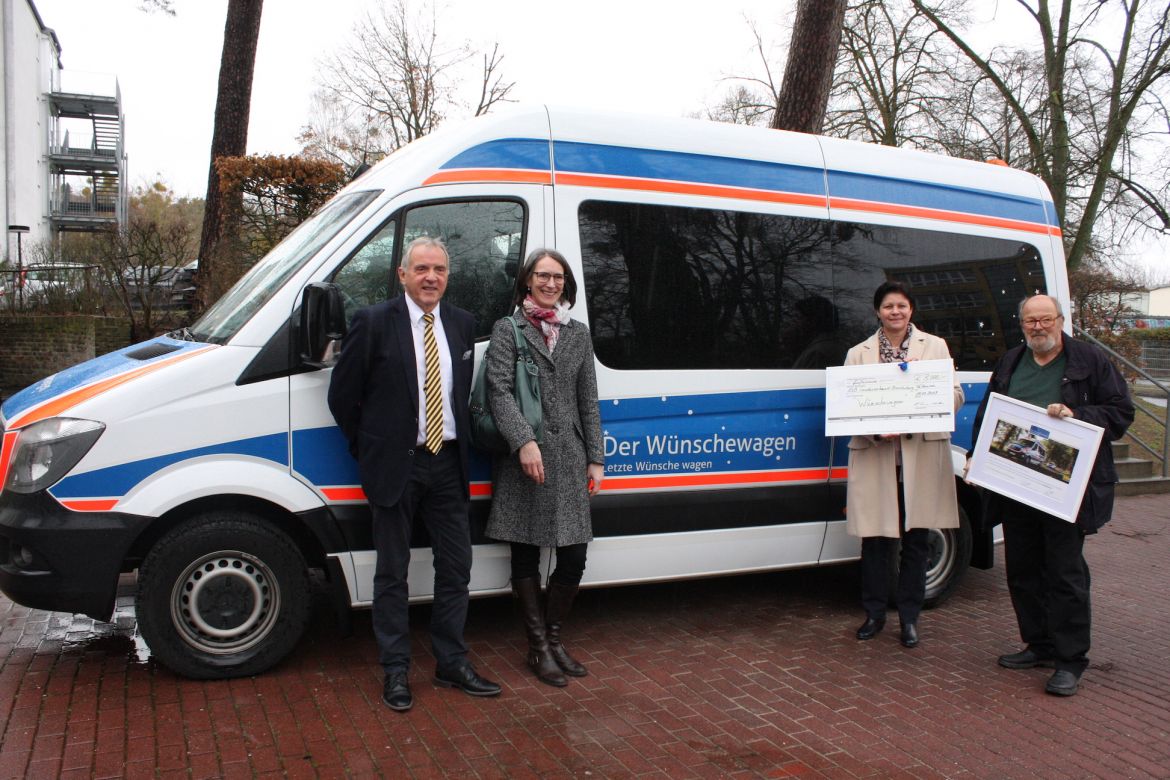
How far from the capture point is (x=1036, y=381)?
4723mm

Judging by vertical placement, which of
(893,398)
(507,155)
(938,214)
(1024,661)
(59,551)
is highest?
(507,155)

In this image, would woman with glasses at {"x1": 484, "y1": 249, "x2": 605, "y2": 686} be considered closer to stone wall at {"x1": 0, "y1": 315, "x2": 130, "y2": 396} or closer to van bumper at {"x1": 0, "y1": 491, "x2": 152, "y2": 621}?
van bumper at {"x1": 0, "y1": 491, "x2": 152, "y2": 621}

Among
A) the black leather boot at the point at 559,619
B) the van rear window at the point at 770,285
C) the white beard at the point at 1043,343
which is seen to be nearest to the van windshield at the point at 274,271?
the van rear window at the point at 770,285

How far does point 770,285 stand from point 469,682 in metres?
2.61

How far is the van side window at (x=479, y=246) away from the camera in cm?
448

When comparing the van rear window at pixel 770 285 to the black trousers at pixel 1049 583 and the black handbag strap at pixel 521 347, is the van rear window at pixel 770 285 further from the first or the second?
the black trousers at pixel 1049 583

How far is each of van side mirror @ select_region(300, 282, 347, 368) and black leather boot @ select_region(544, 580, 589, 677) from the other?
5.09ft

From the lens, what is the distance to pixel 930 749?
393 cm

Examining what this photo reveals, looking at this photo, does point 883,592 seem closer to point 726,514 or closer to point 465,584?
point 726,514

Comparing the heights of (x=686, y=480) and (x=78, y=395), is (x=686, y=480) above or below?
below

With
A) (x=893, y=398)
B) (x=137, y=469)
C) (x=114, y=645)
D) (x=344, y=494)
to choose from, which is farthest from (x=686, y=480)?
(x=114, y=645)

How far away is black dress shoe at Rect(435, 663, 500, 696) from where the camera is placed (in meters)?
4.25

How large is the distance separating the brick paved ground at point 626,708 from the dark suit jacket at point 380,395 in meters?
1.02

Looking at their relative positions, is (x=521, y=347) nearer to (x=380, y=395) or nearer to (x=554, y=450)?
(x=554, y=450)
